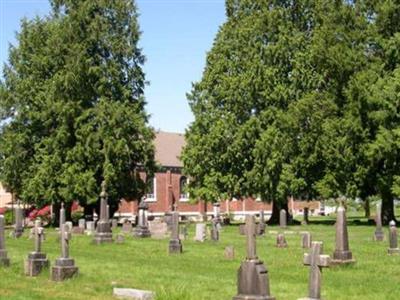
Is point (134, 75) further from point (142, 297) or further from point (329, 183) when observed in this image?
point (142, 297)

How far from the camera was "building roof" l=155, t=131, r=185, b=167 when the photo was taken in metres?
70.5

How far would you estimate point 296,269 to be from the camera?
55.9 feet

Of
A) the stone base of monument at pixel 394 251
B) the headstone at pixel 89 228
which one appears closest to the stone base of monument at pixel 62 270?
the stone base of monument at pixel 394 251

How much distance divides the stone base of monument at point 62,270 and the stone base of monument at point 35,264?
100cm

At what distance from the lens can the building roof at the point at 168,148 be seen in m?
70.5

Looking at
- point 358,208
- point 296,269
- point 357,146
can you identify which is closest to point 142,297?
point 296,269

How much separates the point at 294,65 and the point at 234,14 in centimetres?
649

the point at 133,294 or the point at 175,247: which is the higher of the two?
the point at 175,247

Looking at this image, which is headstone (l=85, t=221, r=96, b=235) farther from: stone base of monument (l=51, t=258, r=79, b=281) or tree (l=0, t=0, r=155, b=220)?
stone base of monument (l=51, t=258, r=79, b=281)

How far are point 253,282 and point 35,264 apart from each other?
7063 millimetres

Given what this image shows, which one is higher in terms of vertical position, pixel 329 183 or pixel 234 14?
pixel 234 14

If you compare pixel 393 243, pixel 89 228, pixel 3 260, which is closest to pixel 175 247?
pixel 3 260

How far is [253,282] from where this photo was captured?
11.1m

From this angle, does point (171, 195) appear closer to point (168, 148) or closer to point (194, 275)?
point (168, 148)
